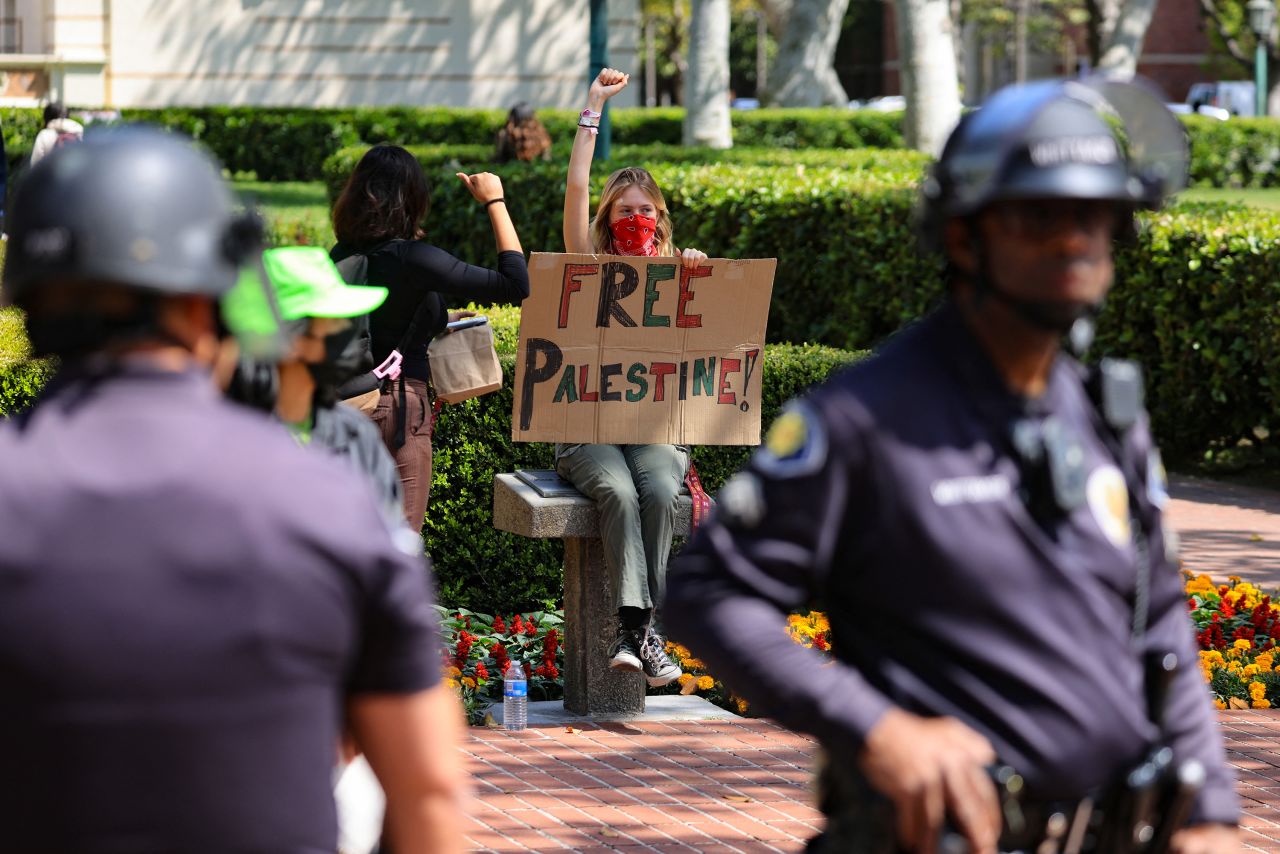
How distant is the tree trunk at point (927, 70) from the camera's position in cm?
1998

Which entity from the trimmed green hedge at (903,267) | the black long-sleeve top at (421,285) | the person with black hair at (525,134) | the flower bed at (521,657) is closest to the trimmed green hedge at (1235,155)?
the trimmed green hedge at (903,267)

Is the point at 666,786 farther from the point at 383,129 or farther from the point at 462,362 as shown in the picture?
the point at 383,129

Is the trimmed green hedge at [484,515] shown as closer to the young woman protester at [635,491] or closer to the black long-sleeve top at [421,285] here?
→ the young woman protester at [635,491]

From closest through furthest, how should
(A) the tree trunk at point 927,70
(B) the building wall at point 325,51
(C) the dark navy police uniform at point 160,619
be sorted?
(C) the dark navy police uniform at point 160,619 < (A) the tree trunk at point 927,70 < (B) the building wall at point 325,51

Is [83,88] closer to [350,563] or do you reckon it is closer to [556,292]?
[556,292]

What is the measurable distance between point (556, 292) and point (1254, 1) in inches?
1381

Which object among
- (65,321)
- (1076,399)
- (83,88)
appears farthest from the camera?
(83,88)

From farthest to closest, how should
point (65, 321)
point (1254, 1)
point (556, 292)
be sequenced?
point (1254, 1), point (556, 292), point (65, 321)

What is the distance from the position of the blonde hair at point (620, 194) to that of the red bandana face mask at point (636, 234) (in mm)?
32

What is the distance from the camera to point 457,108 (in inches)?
1319

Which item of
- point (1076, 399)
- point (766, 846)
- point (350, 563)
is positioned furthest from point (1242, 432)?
point (350, 563)

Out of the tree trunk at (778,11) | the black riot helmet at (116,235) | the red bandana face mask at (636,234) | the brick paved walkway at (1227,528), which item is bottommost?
the brick paved walkway at (1227,528)

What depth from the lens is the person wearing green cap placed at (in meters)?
3.69

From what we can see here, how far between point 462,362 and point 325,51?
28.4m
